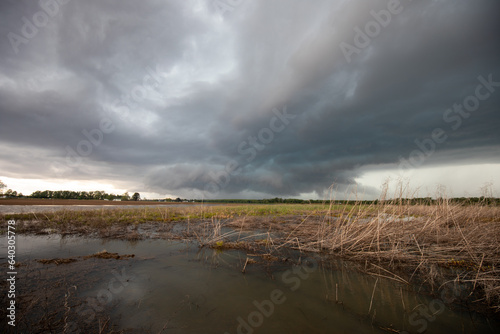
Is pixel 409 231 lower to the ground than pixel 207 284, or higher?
higher

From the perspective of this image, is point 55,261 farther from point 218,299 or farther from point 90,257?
point 218,299

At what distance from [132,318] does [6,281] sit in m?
3.92

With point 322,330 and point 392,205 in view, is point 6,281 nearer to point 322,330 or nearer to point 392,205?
point 322,330

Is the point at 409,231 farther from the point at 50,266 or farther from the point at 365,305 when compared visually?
the point at 50,266

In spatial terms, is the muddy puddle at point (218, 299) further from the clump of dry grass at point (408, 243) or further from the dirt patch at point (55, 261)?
the clump of dry grass at point (408, 243)

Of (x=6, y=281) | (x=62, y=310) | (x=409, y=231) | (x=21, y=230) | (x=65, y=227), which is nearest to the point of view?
(x=62, y=310)

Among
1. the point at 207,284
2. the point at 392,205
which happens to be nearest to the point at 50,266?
the point at 207,284

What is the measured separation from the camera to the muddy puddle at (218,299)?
3125 mm

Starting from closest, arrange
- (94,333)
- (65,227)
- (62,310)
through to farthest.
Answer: (94,333)
(62,310)
(65,227)

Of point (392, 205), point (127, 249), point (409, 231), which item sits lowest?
point (127, 249)

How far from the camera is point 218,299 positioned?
395cm

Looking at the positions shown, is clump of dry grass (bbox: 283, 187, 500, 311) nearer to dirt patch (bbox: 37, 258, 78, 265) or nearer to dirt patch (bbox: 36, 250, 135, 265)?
dirt patch (bbox: 36, 250, 135, 265)

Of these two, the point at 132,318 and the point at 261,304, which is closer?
the point at 132,318

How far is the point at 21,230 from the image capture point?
10562mm
